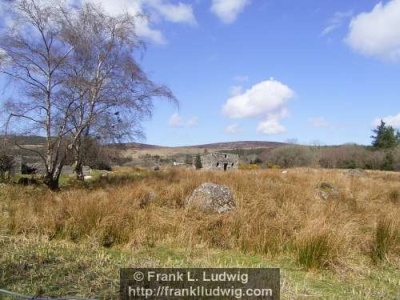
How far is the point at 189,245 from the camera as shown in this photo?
19.7 ft

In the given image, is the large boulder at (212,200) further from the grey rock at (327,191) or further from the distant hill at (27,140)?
the distant hill at (27,140)

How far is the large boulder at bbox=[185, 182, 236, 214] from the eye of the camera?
27.6 ft

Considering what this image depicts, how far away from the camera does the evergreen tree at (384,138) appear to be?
6122 centimetres

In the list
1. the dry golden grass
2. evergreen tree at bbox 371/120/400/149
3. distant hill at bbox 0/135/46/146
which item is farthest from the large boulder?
evergreen tree at bbox 371/120/400/149

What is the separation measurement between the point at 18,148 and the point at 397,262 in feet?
42.6

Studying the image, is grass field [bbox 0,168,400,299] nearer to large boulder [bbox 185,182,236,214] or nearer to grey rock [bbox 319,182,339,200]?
large boulder [bbox 185,182,236,214]

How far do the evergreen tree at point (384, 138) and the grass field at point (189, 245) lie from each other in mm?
57516

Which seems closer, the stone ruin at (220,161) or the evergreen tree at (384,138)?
the stone ruin at (220,161)

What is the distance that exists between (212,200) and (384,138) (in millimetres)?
60335

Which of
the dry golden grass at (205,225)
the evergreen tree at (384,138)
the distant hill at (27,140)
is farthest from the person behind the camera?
the evergreen tree at (384,138)

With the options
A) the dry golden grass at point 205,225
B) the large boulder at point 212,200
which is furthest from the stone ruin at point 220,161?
the dry golden grass at point 205,225

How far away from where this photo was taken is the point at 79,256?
194 inches

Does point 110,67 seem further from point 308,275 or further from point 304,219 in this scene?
point 308,275

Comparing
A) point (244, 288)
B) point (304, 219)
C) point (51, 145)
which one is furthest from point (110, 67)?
point (244, 288)
